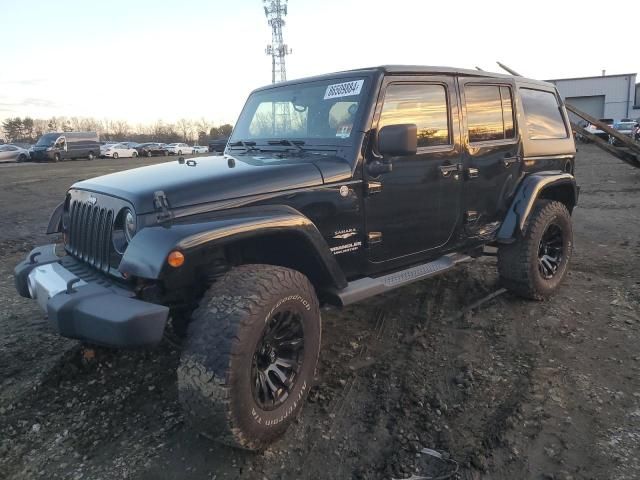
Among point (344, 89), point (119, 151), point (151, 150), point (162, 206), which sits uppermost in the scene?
point (151, 150)

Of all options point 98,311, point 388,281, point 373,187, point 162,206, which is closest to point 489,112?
point 373,187

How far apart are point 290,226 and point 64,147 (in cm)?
3560

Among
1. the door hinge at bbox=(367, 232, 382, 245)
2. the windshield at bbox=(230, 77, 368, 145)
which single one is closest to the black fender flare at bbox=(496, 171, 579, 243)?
the door hinge at bbox=(367, 232, 382, 245)

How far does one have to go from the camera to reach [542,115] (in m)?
4.95

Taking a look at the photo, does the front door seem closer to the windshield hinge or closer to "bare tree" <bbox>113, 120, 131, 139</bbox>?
the windshield hinge

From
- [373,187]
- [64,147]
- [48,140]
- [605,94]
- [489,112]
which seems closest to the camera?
[373,187]

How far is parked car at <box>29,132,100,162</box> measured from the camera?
32344mm

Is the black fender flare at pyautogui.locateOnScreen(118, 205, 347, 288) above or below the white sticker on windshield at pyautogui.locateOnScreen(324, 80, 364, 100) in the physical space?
below

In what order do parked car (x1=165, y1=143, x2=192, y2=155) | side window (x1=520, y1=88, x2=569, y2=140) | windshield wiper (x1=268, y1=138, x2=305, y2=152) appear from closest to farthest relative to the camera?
windshield wiper (x1=268, y1=138, x2=305, y2=152) → side window (x1=520, y1=88, x2=569, y2=140) → parked car (x1=165, y1=143, x2=192, y2=155)

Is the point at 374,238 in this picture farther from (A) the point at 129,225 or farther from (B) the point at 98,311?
(B) the point at 98,311

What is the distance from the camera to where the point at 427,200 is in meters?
3.68

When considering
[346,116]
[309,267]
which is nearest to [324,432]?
[309,267]

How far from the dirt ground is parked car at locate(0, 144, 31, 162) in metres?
35.1

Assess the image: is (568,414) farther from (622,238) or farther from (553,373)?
(622,238)
